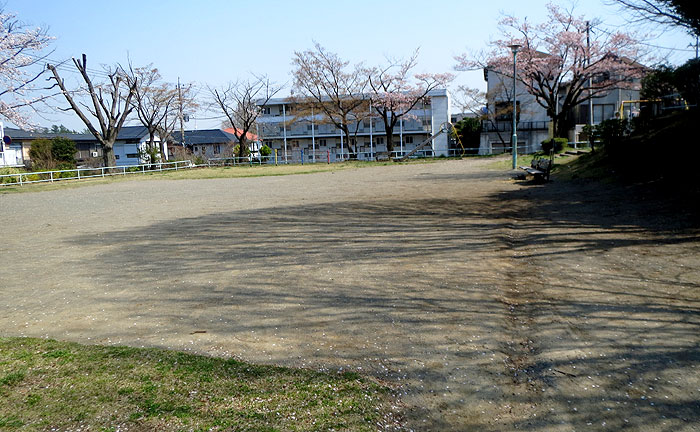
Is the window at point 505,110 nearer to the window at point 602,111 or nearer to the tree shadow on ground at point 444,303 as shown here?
the window at point 602,111

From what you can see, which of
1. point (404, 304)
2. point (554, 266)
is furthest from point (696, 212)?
point (404, 304)

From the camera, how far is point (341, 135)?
5416cm

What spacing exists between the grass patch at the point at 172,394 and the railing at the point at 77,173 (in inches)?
1006

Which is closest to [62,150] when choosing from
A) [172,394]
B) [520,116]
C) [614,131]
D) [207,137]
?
[207,137]

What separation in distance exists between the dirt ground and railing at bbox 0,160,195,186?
18931mm

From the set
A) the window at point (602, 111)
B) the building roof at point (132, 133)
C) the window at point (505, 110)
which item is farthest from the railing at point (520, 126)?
the building roof at point (132, 133)

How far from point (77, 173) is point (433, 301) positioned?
29.5 m

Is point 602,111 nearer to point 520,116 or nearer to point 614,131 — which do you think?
point 520,116

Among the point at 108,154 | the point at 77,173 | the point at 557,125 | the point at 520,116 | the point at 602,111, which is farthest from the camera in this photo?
the point at 520,116

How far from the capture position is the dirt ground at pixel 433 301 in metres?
3.04

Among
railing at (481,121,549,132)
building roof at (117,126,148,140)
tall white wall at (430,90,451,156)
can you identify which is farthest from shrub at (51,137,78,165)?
railing at (481,121,549,132)

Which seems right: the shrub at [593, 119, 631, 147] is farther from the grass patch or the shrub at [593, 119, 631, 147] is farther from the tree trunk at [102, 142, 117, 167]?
the tree trunk at [102, 142, 117, 167]

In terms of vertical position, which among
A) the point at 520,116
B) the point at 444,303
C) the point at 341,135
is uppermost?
the point at 520,116

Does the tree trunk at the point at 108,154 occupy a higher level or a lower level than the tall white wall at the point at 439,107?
lower
